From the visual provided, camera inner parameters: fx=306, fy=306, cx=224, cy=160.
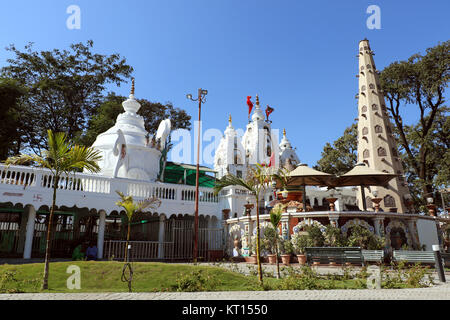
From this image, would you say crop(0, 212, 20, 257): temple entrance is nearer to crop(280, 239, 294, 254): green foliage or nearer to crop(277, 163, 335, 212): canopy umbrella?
crop(280, 239, 294, 254): green foliage

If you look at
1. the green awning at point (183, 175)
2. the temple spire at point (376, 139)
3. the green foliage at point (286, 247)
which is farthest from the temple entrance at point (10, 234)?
the temple spire at point (376, 139)

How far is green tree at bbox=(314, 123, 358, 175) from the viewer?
35.3 m

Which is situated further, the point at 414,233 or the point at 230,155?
the point at 230,155

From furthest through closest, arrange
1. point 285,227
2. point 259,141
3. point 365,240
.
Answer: point 259,141, point 285,227, point 365,240

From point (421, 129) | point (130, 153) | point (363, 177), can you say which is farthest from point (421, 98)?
point (130, 153)

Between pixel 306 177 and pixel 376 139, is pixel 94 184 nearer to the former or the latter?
pixel 306 177

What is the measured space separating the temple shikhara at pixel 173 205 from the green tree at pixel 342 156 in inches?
311

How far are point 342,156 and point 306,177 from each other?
20.5 m

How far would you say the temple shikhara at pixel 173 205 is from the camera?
51.0 feet

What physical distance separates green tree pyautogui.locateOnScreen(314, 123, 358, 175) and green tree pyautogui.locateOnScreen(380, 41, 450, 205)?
4893 millimetres

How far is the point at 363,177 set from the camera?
59.9ft

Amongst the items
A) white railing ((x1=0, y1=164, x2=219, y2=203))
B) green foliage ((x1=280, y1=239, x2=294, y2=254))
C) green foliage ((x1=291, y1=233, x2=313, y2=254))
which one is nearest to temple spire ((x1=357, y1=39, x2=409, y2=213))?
green foliage ((x1=291, y1=233, x2=313, y2=254))

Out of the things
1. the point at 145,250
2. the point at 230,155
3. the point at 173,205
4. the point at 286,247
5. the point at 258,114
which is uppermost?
the point at 258,114

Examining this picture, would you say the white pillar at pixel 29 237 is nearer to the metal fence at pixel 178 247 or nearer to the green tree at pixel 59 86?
the metal fence at pixel 178 247
